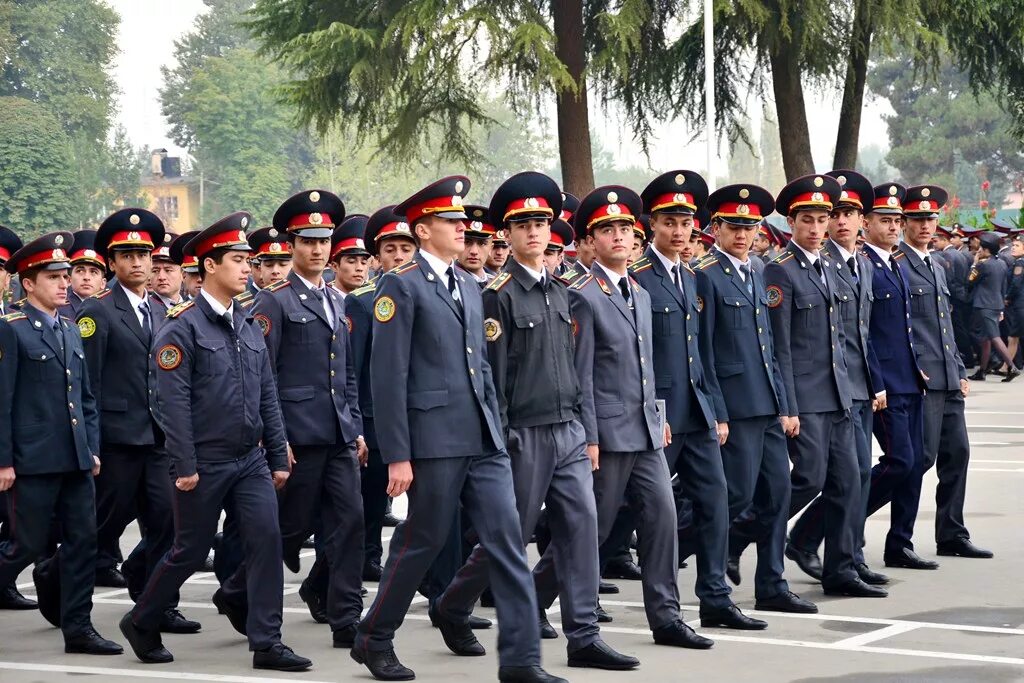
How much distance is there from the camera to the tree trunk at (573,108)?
2642cm

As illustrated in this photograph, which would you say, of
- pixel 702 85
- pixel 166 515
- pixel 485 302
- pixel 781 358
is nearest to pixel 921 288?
pixel 781 358

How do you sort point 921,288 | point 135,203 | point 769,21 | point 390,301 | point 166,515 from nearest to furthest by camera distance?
point 390,301
point 166,515
point 921,288
point 769,21
point 135,203

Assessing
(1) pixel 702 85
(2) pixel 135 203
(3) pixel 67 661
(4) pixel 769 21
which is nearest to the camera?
(3) pixel 67 661

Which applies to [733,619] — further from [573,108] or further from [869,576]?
[573,108]

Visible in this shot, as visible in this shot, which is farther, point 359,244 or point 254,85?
point 254,85

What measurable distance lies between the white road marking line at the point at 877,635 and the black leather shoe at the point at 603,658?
1150 mm

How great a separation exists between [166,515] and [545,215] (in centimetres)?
274

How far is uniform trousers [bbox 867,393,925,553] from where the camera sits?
32.6ft

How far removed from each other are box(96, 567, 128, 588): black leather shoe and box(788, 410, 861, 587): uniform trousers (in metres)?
3.99

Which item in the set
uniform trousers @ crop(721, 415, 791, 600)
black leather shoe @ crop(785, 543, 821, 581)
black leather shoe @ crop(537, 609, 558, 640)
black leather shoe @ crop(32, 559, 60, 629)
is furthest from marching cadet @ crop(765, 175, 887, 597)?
black leather shoe @ crop(32, 559, 60, 629)

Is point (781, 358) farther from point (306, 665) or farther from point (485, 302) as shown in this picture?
point (306, 665)

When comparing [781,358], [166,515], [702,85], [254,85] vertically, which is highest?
[254,85]

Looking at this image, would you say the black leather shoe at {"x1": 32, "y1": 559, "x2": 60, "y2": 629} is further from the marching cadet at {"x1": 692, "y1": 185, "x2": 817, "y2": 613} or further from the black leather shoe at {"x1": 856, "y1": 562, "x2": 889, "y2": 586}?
the black leather shoe at {"x1": 856, "y1": 562, "x2": 889, "y2": 586}

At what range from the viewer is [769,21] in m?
25.4
